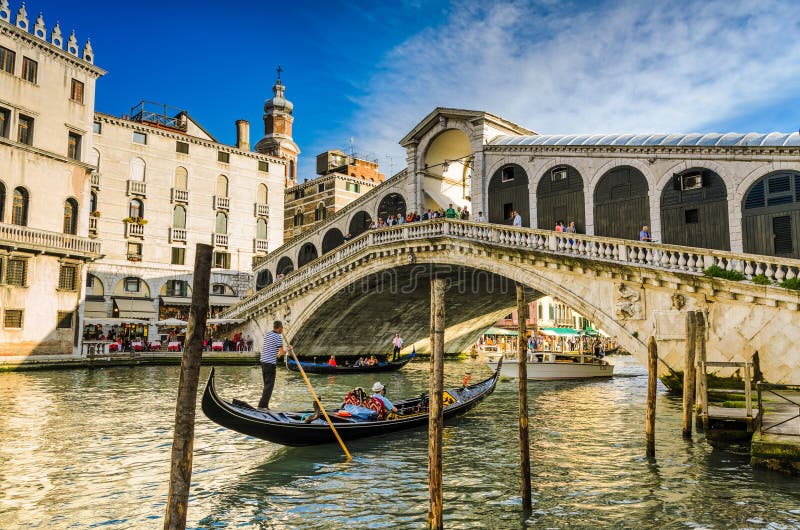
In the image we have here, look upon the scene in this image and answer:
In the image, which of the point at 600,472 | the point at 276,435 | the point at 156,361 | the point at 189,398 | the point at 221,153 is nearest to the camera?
the point at 189,398

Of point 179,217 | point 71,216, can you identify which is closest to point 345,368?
point 71,216

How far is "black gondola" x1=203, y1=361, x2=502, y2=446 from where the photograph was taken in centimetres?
792

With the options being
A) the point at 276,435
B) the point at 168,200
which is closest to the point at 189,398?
the point at 276,435

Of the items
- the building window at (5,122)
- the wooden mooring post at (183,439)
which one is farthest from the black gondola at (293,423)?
the building window at (5,122)

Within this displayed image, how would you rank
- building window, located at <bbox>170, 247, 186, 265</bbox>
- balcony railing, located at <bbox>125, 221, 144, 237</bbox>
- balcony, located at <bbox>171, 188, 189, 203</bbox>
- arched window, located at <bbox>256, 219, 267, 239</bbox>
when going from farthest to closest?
arched window, located at <bbox>256, 219, 267, 239</bbox>
building window, located at <bbox>170, 247, 186, 265</bbox>
balcony, located at <bbox>171, 188, 189, 203</bbox>
balcony railing, located at <bbox>125, 221, 144, 237</bbox>

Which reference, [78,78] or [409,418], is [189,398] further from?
[78,78]

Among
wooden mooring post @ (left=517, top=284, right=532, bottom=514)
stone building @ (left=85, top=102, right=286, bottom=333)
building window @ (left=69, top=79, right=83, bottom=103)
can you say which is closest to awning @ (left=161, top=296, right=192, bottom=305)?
stone building @ (left=85, top=102, right=286, bottom=333)

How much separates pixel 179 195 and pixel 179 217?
3.67 ft

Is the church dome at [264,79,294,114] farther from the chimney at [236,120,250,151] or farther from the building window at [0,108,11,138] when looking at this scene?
the building window at [0,108,11,138]

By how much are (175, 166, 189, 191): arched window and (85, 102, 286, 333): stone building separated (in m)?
0.05

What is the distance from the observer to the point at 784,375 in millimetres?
11344

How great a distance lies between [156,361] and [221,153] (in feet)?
44.1

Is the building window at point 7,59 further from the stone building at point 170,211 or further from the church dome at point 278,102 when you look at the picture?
the church dome at point 278,102

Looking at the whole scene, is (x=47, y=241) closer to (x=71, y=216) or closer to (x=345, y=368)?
(x=71, y=216)
